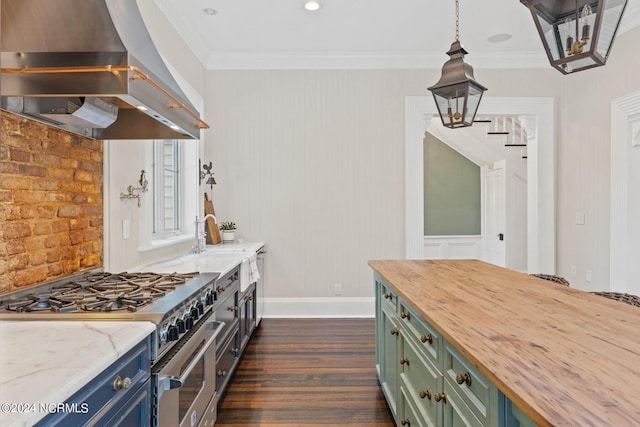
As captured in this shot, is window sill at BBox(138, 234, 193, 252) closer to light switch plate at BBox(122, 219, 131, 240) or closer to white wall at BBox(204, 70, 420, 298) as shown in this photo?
light switch plate at BBox(122, 219, 131, 240)

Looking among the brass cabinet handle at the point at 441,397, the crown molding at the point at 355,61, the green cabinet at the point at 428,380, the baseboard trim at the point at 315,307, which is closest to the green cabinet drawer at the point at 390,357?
the green cabinet at the point at 428,380

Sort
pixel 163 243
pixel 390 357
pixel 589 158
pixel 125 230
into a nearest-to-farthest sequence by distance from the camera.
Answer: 1. pixel 390 357
2. pixel 125 230
3. pixel 163 243
4. pixel 589 158

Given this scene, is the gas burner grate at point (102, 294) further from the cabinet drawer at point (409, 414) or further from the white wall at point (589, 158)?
the white wall at point (589, 158)

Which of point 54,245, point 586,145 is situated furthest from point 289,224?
point 586,145

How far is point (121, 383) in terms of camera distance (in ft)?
3.61

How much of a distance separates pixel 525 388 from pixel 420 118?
13.1 feet

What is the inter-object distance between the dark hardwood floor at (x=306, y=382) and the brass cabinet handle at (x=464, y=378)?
1.28m

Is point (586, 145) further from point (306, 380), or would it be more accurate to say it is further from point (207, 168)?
point (207, 168)

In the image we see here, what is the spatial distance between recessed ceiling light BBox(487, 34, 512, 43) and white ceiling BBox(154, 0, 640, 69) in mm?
44

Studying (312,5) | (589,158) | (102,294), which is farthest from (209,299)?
(589,158)

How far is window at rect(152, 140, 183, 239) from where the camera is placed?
335cm

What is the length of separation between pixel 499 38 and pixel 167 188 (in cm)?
374

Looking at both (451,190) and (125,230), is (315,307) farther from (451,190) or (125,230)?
(451,190)

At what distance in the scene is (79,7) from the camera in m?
1.34
